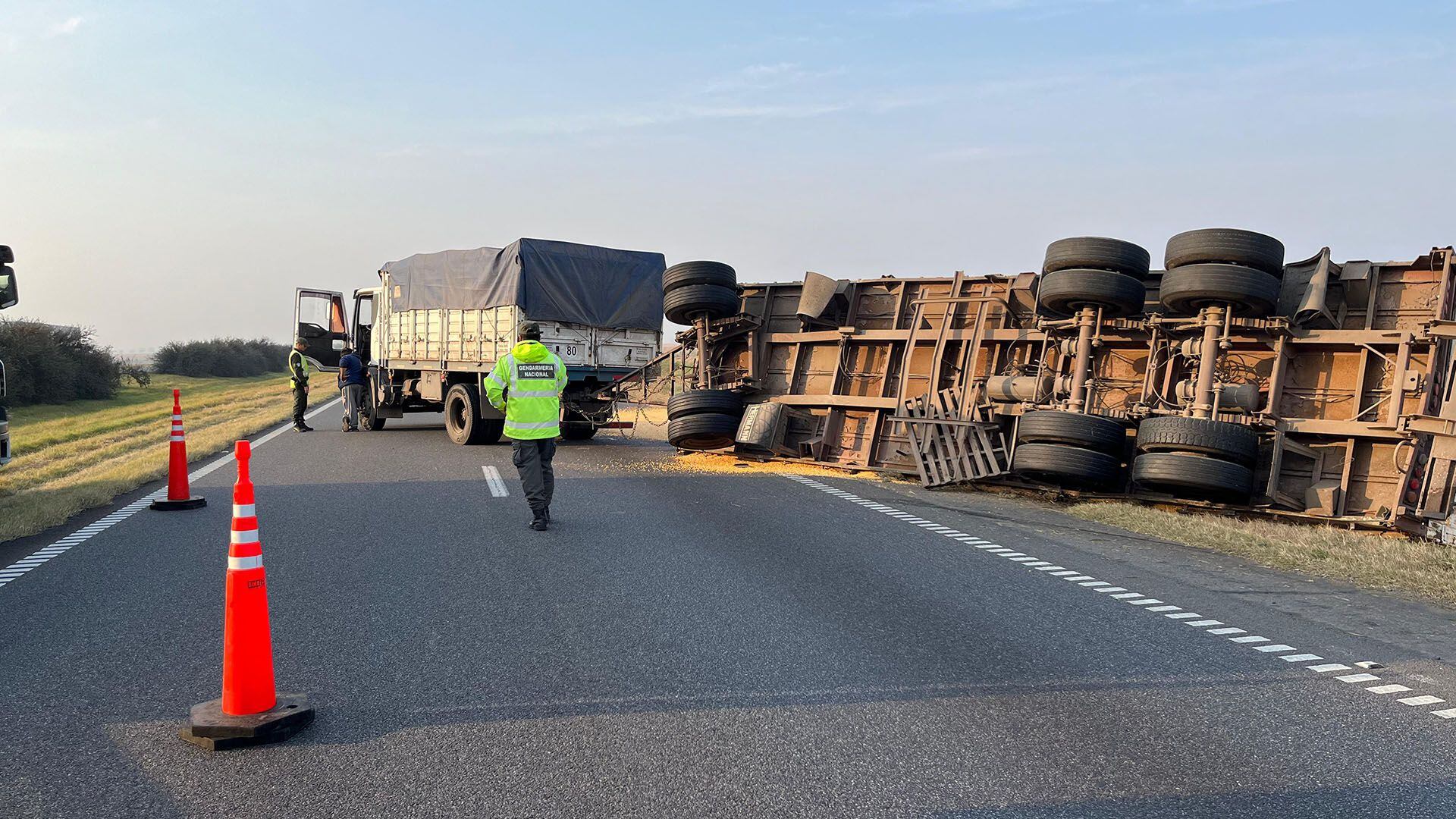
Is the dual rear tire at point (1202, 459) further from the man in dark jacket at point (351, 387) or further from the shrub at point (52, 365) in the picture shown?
the shrub at point (52, 365)

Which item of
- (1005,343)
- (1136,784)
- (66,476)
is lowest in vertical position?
(66,476)

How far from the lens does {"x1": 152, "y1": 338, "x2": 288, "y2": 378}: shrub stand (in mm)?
69312

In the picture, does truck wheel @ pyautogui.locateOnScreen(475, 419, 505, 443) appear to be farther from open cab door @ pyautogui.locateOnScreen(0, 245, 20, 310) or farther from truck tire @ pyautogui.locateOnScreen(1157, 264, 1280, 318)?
truck tire @ pyautogui.locateOnScreen(1157, 264, 1280, 318)

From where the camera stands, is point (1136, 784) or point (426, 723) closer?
point (1136, 784)

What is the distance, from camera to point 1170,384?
11.2 m

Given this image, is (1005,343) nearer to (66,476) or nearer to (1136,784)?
(1136,784)

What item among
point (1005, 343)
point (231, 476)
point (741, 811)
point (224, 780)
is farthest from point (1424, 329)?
point (231, 476)

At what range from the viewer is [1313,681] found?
4730 millimetres

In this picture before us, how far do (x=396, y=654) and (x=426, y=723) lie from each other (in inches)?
39.6

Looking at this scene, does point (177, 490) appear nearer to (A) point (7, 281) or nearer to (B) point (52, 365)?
(A) point (7, 281)

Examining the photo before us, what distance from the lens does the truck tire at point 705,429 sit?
14531 millimetres

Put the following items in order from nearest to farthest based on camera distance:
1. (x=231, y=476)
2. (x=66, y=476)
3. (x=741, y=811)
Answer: (x=741, y=811), (x=231, y=476), (x=66, y=476)

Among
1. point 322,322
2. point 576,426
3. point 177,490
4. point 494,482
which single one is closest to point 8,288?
point 177,490

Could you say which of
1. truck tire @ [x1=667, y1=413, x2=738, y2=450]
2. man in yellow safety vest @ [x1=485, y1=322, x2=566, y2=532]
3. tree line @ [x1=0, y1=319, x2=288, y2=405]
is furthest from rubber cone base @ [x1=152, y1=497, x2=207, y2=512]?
tree line @ [x1=0, y1=319, x2=288, y2=405]
